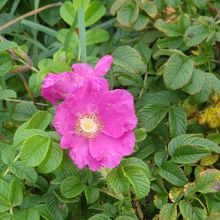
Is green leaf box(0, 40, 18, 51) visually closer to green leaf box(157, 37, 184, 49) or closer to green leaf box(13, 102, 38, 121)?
green leaf box(13, 102, 38, 121)

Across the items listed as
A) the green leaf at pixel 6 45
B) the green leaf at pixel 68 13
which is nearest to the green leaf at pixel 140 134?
the green leaf at pixel 6 45

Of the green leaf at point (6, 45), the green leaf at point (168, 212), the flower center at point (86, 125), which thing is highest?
the green leaf at point (6, 45)

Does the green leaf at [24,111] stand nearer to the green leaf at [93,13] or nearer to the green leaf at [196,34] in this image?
the green leaf at [93,13]

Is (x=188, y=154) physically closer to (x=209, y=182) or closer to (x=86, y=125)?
(x=209, y=182)

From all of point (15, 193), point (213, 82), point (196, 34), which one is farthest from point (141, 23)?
point (15, 193)

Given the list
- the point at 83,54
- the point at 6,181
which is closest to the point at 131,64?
the point at 83,54

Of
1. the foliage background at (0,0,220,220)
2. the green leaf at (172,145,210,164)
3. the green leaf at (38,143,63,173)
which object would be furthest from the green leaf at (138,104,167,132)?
the green leaf at (38,143,63,173)

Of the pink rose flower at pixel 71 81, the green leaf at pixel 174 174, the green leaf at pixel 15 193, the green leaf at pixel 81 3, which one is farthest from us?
the green leaf at pixel 81 3
